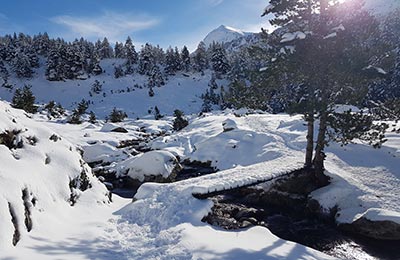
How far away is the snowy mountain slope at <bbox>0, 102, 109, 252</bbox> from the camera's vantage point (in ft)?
27.8

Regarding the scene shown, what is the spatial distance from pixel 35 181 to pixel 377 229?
42.7ft

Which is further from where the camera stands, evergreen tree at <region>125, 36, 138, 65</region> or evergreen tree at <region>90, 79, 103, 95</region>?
evergreen tree at <region>125, 36, 138, 65</region>

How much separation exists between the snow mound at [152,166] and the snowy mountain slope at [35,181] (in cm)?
708

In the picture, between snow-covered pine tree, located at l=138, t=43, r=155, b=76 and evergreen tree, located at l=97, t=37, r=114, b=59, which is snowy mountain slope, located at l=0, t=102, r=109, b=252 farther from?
evergreen tree, located at l=97, t=37, r=114, b=59

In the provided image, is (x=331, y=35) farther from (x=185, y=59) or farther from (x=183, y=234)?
(x=185, y=59)

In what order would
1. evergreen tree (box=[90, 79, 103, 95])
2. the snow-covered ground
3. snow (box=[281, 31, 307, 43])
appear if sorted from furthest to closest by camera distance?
evergreen tree (box=[90, 79, 103, 95])
snow (box=[281, 31, 307, 43])
the snow-covered ground

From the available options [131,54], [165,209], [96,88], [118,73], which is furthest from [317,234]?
[131,54]

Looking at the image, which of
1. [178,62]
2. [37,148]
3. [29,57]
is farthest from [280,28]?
[29,57]

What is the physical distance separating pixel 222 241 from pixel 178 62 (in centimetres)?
9905

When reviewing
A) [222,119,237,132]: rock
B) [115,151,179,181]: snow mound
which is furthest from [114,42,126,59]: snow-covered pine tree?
[115,151,179,181]: snow mound

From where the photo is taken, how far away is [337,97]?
15.5 meters

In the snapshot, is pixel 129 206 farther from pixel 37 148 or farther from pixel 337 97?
pixel 337 97

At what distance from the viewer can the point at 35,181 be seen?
10.3m

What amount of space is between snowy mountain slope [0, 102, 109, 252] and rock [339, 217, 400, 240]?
1091 cm
